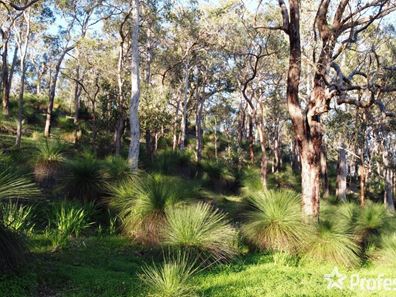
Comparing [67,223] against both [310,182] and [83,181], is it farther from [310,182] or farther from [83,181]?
[310,182]

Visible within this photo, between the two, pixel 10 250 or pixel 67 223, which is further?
pixel 67 223

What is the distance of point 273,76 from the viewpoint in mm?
30016

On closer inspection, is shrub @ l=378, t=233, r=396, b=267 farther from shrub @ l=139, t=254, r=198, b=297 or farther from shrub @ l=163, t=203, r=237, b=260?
shrub @ l=139, t=254, r=198, b=297

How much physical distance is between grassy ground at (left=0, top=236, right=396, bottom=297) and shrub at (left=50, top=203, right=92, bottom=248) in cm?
19

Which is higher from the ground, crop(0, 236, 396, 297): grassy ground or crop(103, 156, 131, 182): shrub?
crop(103, 156, 131, 182): shrub

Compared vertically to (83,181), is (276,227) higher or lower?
lower

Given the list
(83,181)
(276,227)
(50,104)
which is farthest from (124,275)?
(50,104)

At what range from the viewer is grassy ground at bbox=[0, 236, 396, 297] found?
610cm

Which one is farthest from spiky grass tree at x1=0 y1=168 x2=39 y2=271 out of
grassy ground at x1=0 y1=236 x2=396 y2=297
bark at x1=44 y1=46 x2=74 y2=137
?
bark at x1=44 y1=46 x2=74 y2=137

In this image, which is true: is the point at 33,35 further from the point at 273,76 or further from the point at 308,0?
the point at 308,0

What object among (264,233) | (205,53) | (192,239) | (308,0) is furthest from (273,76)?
(192,239)

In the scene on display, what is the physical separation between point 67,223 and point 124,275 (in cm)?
195

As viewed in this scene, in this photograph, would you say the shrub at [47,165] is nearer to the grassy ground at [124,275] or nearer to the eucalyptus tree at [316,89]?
the grassy ground at [124,275]

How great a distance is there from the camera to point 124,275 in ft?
22.9
